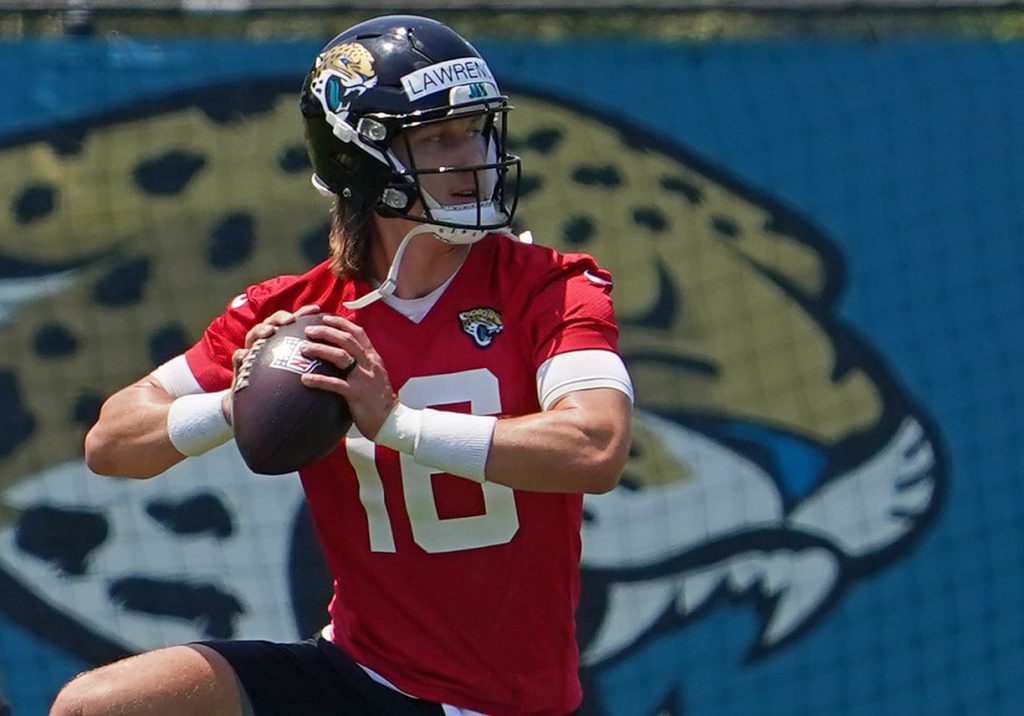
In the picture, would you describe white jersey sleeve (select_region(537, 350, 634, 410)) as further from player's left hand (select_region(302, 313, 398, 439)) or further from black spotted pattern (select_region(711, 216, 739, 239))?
black spotted pattern (select_region(711, 216, 739, 239))

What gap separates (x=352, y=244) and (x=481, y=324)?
36 centimetres

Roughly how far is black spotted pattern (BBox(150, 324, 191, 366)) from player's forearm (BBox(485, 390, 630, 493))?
2.15 m

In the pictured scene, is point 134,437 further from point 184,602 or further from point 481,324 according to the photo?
point 184,602

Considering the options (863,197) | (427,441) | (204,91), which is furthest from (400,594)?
(863,197)

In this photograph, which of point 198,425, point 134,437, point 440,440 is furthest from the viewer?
point 134,437

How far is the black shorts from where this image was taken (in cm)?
333

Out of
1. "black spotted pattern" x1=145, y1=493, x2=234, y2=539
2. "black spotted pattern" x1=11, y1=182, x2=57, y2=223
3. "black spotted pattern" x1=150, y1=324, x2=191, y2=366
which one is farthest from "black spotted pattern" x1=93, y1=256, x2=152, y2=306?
"black spotted pattern" x1=145, y1=493, x2=234, y2=539

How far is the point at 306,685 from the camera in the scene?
3.39m

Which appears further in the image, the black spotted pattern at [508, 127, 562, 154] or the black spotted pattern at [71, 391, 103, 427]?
the black spotted pattern at [508, 127, 562, 154]

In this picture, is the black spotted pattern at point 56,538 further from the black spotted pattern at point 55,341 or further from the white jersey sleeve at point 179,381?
the white jersey sleeve at point 179,381

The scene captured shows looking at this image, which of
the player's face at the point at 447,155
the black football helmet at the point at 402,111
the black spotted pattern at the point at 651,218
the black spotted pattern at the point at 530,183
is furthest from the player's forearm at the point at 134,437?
the black spotted pattern at the point at 651,218

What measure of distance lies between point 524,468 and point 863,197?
2543 mm

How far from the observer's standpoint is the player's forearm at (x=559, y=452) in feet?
10.2

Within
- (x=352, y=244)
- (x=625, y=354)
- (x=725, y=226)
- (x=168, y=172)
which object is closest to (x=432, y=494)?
(x=352, y=244)
